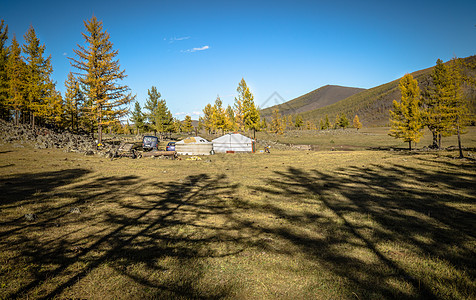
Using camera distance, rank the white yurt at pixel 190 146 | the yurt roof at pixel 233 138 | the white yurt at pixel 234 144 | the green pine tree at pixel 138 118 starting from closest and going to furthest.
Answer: the white yurt at pixel 190 146
the yurt roof at pixel 233 138
the white yurt at pixel 234 144
the green pine tree at pixel 138 118

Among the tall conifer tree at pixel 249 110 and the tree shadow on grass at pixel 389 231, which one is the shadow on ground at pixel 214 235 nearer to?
the tree shadow on grass at pixel 389 231

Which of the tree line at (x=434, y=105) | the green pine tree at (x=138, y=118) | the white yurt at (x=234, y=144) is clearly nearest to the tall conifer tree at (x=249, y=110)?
the white yurt at (x=234, y=144)

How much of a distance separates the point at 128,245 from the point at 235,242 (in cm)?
249

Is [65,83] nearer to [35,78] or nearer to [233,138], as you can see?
[35,78]

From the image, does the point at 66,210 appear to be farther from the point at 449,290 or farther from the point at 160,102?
the point at 160,102

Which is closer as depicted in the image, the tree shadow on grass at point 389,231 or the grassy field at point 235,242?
the grassy field at point 235,242

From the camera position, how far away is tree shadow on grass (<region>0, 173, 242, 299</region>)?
343cm

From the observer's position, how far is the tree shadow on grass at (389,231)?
3578 millimetres

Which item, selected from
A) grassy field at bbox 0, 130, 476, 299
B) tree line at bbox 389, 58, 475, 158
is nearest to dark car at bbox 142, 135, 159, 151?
grassy field at bbox 0, 130, 476, 299

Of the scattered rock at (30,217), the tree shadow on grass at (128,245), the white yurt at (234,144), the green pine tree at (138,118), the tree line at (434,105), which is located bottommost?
the tree shadow on grass at (128,245)

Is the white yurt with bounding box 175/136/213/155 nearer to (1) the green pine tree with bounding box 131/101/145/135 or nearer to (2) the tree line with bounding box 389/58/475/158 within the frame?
(2) the tree line with bounding box 389/58/475/158

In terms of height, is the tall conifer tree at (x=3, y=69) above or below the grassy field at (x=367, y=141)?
above

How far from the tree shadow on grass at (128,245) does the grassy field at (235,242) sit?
0.03m

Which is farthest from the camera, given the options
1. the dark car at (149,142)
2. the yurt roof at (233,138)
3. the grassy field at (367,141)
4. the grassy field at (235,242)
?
the grassy field at (367,141)
